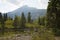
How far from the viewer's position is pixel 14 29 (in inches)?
420

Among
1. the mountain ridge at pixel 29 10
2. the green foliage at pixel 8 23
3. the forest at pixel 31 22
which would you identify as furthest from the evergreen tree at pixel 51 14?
the green foliage at pixel 8 23

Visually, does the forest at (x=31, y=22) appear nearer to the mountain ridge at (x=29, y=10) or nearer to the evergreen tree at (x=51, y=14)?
the evergreen tree at (x=51, y=14)

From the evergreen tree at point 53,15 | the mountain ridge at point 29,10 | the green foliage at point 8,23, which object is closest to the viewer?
the evergreen tree at point 53,15

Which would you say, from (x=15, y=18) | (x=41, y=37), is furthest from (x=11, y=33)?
(x=41, y=37)

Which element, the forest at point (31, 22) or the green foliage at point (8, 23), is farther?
the green foliage at point (8, 23)

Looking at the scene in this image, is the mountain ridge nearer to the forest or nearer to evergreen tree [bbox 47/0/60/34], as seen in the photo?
the forest

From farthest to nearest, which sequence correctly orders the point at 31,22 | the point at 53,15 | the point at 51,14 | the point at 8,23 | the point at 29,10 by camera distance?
the point at 29,10, the point at 31,22, the point at 8,23, the point at 51,14, the point at 53,15

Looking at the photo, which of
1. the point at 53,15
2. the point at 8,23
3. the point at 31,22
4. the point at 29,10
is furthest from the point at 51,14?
the point at 8,23

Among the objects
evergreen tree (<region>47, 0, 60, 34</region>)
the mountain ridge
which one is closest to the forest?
evergreen tree (<region>47, 0, 60, 34</region>)

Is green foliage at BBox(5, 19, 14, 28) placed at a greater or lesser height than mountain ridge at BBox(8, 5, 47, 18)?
lesser

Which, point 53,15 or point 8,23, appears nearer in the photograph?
point 53,15

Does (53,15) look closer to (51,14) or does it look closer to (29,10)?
(51,14)

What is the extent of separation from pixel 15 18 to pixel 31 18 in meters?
0.90

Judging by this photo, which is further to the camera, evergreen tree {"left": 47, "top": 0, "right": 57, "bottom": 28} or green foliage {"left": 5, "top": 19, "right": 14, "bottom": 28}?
green foliage {"left": 5, "top": 19, "right": 14, "bottom": 28}
